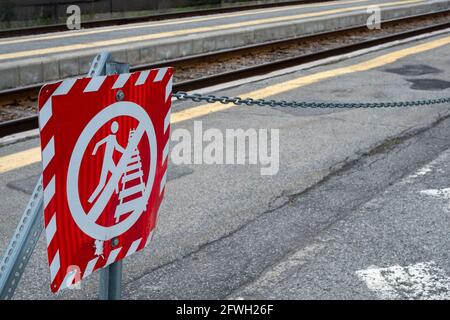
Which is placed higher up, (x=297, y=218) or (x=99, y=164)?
(x=99, y=164)

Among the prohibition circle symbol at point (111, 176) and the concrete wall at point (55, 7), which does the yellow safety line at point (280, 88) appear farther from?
the concrete wall at point (55, 7)

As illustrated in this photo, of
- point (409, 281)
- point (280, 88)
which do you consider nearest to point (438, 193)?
point (409, 281)

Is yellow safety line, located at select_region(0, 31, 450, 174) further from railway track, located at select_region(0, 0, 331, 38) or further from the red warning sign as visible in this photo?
railway track, located at select_region(0, 0, 331, 38)

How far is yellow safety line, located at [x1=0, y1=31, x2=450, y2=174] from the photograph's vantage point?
631cm

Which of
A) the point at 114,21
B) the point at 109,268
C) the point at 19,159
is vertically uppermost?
the point at 114,21

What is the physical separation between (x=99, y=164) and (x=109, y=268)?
21.3 inches

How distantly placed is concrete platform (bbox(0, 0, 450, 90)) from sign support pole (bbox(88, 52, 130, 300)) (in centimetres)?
720

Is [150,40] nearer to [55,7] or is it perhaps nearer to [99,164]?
[55,7]

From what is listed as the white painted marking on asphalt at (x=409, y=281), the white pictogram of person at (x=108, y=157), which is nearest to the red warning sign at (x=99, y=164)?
the white pictogram of person at (x=108, y=157)

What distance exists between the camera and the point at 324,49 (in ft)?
47.1

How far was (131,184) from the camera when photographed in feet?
9.51

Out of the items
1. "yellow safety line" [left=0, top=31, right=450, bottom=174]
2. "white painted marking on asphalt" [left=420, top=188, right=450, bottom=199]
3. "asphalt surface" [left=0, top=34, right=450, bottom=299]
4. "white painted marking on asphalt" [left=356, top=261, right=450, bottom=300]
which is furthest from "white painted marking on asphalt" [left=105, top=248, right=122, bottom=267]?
"yellow safety line" [left=0, top=31, right=450, bottom=174]

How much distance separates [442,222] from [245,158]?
2195 mm
